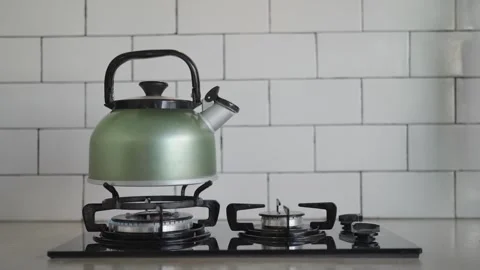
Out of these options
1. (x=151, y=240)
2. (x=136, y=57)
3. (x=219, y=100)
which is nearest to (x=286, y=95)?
(x=219, y=100)

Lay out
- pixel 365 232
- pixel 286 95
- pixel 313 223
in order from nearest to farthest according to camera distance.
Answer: pixel 365 232
pixel 313 223
pixel 286 95

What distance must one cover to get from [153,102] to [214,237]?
27cm

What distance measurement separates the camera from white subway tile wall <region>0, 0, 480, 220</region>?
53.5 inches

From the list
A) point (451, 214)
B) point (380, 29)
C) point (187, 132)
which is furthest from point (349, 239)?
point (380, 29)

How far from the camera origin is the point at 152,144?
37.5 inches

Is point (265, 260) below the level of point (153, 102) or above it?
below

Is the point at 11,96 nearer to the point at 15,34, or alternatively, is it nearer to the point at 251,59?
the point at 15,34

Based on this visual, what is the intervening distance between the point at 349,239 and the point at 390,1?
2.12ft

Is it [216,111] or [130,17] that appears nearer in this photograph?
[216,111]

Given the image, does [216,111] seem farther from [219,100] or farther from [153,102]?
[153,102]

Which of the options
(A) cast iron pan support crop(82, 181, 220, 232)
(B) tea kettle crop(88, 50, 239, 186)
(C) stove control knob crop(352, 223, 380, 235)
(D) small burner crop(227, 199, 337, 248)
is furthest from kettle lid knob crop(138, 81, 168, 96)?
(C) stove control knob crop(352, 223, 380, 235)

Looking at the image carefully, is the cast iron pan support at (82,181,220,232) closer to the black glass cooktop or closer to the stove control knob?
the black glass cooktop

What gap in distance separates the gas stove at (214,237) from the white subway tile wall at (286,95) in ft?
0.94

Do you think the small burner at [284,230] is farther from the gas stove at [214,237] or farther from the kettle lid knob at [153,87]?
the kettle lid knob at [153,87]
